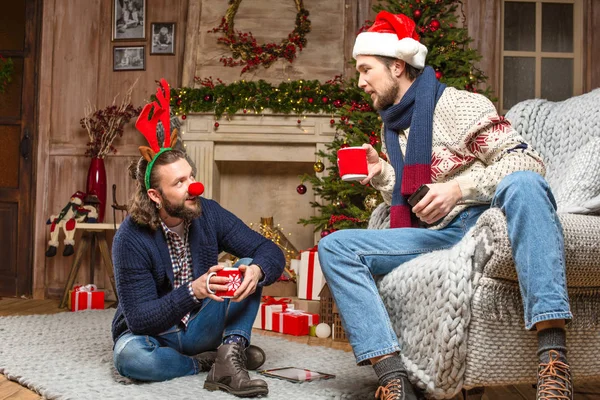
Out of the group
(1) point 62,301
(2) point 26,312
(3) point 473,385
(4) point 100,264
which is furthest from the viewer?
(4) point 100,264

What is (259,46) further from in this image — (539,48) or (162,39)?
(539,48)

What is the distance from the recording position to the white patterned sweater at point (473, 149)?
1.86 m

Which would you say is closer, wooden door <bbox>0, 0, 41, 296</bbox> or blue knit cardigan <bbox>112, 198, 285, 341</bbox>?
blue knit cardigan <bbox>112, 198, 285, 341</bbox>

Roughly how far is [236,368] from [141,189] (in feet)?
2.16

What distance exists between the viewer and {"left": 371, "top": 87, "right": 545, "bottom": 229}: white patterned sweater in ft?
6.10

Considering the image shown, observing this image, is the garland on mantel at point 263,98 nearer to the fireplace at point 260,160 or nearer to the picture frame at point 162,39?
the fireplace at point 260,160

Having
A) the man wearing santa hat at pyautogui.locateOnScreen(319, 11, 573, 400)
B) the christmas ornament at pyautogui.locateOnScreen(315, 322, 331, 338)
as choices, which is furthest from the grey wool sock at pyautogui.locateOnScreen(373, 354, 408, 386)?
the christmas ornament at pyautogui.locateOnScreen(315, 322, 331, 338)

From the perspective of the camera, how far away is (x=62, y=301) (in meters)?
4.45

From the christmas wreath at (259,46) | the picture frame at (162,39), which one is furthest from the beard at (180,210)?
the picture frame at (162,39)

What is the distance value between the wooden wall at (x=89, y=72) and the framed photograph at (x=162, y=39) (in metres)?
0.04

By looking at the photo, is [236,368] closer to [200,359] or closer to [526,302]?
[200,359]

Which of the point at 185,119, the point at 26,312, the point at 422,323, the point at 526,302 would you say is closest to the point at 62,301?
the point at 26,312

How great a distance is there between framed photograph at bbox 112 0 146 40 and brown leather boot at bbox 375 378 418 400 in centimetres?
384

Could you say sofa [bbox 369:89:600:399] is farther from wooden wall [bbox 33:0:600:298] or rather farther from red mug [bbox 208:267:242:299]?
wooden wall [bbox 33:0:600:298]
